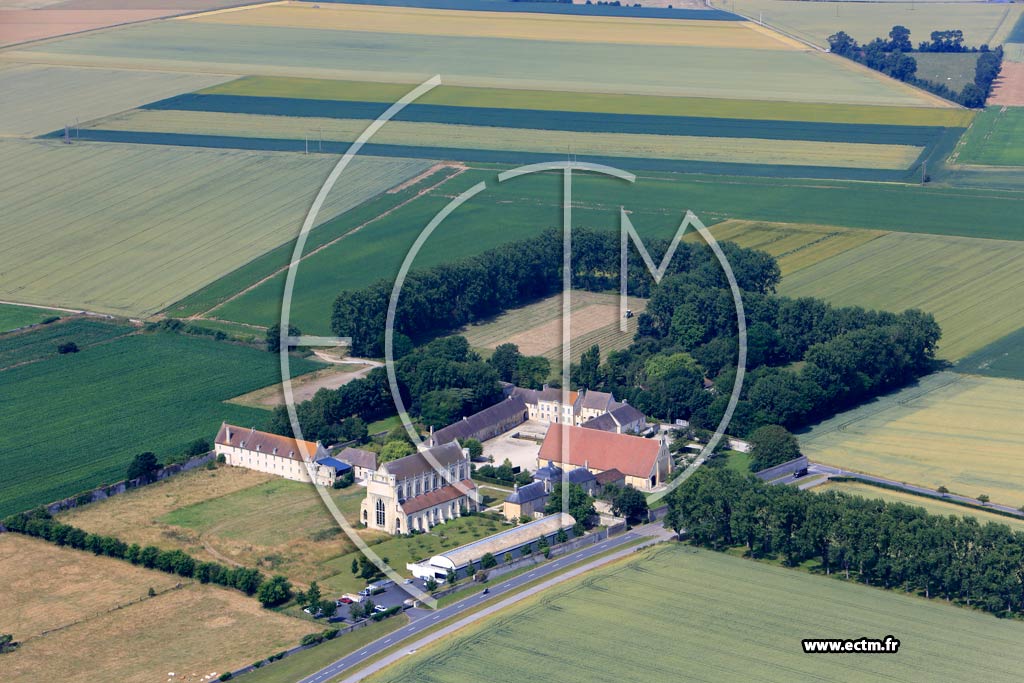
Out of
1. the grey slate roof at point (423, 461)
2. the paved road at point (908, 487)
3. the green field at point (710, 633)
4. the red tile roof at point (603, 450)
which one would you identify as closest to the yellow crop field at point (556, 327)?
the red tile roof at point (603, 450)

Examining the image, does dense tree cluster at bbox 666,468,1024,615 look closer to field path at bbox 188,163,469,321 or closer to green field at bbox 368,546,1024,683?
green field at bbox 368,546,1024,683

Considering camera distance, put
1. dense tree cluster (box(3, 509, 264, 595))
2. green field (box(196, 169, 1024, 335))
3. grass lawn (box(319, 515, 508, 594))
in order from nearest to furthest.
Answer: dense tree cluster (box(3, 509, 264, 595)), grass lawn (box(319, 515, 508, 594)), green field (box(196, 169, 1024, 335))

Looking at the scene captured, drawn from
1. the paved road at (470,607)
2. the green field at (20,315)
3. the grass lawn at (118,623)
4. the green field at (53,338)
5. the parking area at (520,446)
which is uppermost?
the green field at (20,315)

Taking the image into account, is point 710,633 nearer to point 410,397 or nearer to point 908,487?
point 908,487

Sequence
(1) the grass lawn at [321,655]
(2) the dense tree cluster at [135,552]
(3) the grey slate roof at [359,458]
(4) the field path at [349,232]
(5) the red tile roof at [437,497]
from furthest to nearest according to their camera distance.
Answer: (4) the field path at [349,232], (3) the grey slate roof at [359,458], (5) the red tile roof at [437,497], (2) the dense tree cluster at [135,552], (1) the grass lawn at [321,655]

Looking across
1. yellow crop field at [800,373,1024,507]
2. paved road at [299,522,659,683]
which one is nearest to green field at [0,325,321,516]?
paved road at [299,522,659,683]

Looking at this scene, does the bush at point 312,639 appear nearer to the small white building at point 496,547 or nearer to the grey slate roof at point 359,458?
the small white building at point 496,547

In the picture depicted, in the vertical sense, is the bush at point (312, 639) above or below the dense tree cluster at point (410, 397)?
below

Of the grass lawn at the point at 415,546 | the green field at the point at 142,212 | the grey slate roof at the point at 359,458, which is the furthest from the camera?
the green field at the point at 142,212
